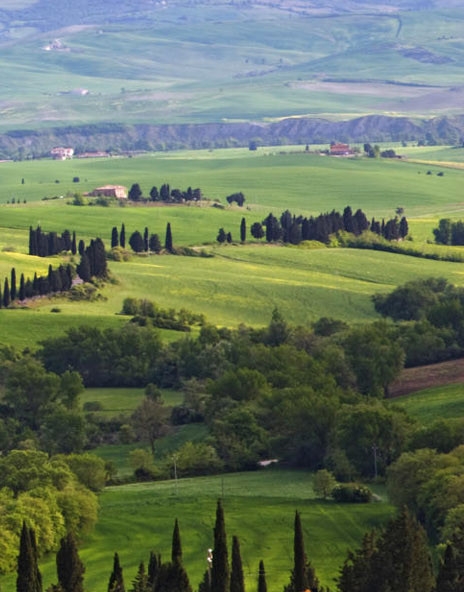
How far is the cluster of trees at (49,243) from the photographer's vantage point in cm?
15825

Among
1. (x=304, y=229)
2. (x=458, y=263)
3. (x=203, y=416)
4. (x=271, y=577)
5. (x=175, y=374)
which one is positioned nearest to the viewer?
(x=271, y=577)

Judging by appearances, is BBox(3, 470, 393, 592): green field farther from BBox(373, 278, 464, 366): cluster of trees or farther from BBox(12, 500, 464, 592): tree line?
BBox(373, 278, 464, 366): cluster of trees

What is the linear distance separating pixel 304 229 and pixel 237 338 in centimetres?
6055

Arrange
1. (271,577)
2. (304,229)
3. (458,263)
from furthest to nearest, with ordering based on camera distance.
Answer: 1. (304,229)
2. (458,263)
3. (271,577)

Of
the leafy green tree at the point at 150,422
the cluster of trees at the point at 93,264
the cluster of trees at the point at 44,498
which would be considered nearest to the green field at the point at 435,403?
the leafy green tree at the point at 150,422

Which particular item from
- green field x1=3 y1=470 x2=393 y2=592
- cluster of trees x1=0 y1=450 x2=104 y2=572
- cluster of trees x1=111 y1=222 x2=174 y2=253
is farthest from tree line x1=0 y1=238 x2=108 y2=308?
cluster of trees x1=0 y1=450 x2=104 y2=572

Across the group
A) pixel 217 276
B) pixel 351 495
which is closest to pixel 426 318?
pixel 217 276

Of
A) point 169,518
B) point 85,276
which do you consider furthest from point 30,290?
point 169,518

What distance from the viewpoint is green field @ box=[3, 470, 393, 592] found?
218 feet

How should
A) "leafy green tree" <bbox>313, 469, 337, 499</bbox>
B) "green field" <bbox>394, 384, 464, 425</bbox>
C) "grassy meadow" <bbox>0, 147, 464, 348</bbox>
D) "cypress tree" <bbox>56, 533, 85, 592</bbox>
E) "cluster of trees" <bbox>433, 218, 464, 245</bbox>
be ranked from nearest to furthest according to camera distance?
"cypress tree" <bbox>56, 533, 85, 592</bbox>, "leafy green tree" <bbox>313, 469, 337, 499</bbox>, "green field" <bbox>394, 384, 464, 425</bbox>, "grassy meadow" <bbox>0, 147, 464, 348</bbox>, "cluster of trees" <bbox>433, 218, 464, 245</bbox>

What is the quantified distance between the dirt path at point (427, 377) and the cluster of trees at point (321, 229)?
218 feet

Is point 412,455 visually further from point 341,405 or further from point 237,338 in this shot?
point 237,338

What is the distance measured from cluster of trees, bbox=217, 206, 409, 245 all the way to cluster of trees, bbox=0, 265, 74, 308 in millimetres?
37337

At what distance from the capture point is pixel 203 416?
325 feet
